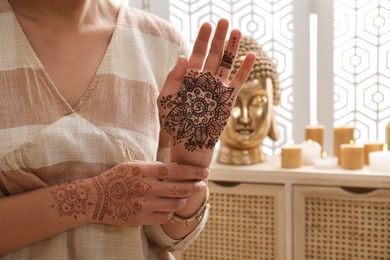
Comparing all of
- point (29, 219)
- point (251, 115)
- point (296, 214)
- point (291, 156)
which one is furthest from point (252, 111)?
point (29, 219)

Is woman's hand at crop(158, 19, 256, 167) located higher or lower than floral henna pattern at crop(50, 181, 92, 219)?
higher

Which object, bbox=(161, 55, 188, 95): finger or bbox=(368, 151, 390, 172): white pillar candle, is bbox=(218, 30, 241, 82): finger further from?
bbox=(368, 151, 390, 172): white pillar candle

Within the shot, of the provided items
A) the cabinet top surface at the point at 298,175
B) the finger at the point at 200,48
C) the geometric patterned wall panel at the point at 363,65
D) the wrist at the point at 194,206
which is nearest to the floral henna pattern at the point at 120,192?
the wrist at the point at 194,206

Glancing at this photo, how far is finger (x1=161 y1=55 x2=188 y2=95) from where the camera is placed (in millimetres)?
888

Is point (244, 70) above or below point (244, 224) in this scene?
above

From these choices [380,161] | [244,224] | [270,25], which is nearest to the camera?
[380,161]

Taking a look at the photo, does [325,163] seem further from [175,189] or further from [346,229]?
[175,189]

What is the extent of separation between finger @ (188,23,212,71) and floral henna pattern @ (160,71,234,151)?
0.02 m

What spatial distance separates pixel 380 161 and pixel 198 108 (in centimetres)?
89

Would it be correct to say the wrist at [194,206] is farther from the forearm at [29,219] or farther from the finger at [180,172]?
the forearm at [29,219]

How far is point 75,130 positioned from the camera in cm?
93

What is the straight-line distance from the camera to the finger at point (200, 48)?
881mm

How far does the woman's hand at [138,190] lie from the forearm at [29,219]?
2.5 inches

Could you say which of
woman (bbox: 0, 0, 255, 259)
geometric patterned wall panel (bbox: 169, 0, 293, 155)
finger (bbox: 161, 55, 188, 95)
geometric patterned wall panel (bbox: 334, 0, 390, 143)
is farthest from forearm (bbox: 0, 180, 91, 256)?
geometric patterned wall panel (bbox: 334, 0, 390, 143)
